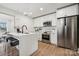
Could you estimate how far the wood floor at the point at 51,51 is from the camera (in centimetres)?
183

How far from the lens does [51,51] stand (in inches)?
74.4

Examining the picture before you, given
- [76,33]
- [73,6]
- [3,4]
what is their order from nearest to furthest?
[3,4], [73,6], [76,33]

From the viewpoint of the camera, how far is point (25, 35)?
6.36 feet

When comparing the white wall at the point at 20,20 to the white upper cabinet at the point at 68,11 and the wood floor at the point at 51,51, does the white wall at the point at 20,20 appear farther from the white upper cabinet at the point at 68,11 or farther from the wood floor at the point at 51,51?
the white upper cabinet at the point at 68,11

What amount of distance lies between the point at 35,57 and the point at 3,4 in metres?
1.34

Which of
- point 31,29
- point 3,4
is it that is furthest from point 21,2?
point 31,29

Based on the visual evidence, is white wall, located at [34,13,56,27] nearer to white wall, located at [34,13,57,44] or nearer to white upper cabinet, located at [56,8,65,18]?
white wall, located at [34,13,57,44]

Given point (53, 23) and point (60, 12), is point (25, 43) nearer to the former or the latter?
point (53, 23)

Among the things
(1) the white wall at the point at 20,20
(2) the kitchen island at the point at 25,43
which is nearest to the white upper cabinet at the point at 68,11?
(1) the white wall at the point at 20,20

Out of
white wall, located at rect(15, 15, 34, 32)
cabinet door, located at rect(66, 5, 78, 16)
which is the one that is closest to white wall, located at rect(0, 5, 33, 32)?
white wall, located at rect(15, 15, 34, 32)

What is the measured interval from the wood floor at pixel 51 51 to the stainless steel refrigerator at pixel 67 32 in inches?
5.9

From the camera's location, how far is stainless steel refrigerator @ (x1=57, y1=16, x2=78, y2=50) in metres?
2.07

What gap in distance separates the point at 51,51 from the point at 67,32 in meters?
0.82

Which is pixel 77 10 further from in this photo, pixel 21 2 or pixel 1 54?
pixel 1 54
